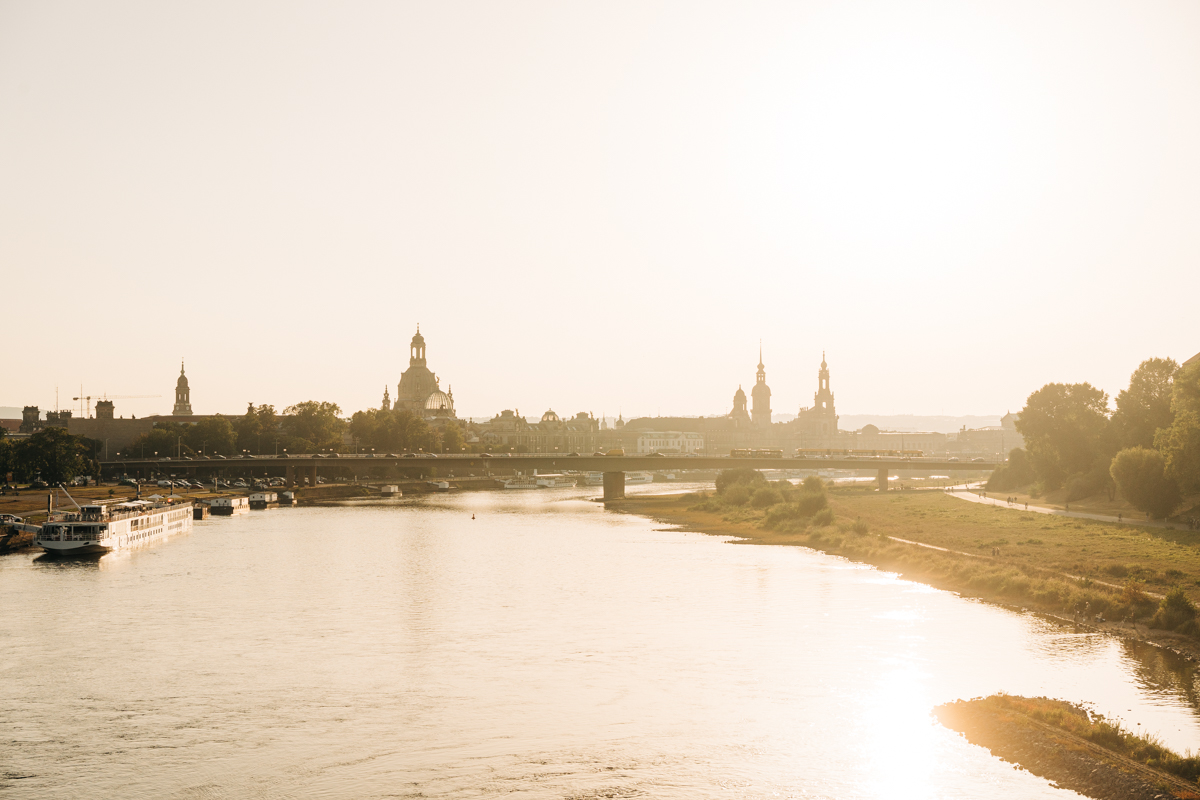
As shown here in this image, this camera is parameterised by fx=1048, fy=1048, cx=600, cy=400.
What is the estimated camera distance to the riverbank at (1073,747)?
21078 millimetres

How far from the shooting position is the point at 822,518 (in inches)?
3110

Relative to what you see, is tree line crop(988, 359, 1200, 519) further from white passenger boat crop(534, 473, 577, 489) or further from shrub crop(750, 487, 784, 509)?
white passenger boat crop(534, 473, 577, 489)

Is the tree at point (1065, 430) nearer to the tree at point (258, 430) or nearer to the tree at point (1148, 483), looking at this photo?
the tree at point (1148, 483)

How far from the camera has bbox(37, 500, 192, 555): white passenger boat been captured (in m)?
62.2

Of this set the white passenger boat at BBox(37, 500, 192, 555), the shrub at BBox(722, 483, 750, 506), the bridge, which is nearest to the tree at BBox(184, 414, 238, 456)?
the bridge

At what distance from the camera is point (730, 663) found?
3356 centimetres

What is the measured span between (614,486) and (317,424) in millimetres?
50369

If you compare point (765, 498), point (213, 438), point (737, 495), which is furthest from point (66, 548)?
point (213, 438)

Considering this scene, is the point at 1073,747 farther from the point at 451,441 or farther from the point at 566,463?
the point at 451,441

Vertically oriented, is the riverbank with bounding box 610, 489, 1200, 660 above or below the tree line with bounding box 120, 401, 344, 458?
below

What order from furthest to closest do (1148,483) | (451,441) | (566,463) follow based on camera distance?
(451,441), (566,463), (1148,483)

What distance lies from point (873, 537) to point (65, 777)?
5272cm

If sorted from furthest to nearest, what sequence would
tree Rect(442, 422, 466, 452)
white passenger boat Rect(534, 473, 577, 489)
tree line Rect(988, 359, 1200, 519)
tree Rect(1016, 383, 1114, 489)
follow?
tree Rect(442, 422, 466, 452), white passenger boat Rect(534, 473, 577, 489), tree Rect(1016, 383, 1114, 489), tree line Rect(988, 359, 1200, 519)

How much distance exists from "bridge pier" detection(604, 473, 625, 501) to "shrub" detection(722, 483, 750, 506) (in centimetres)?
1705
